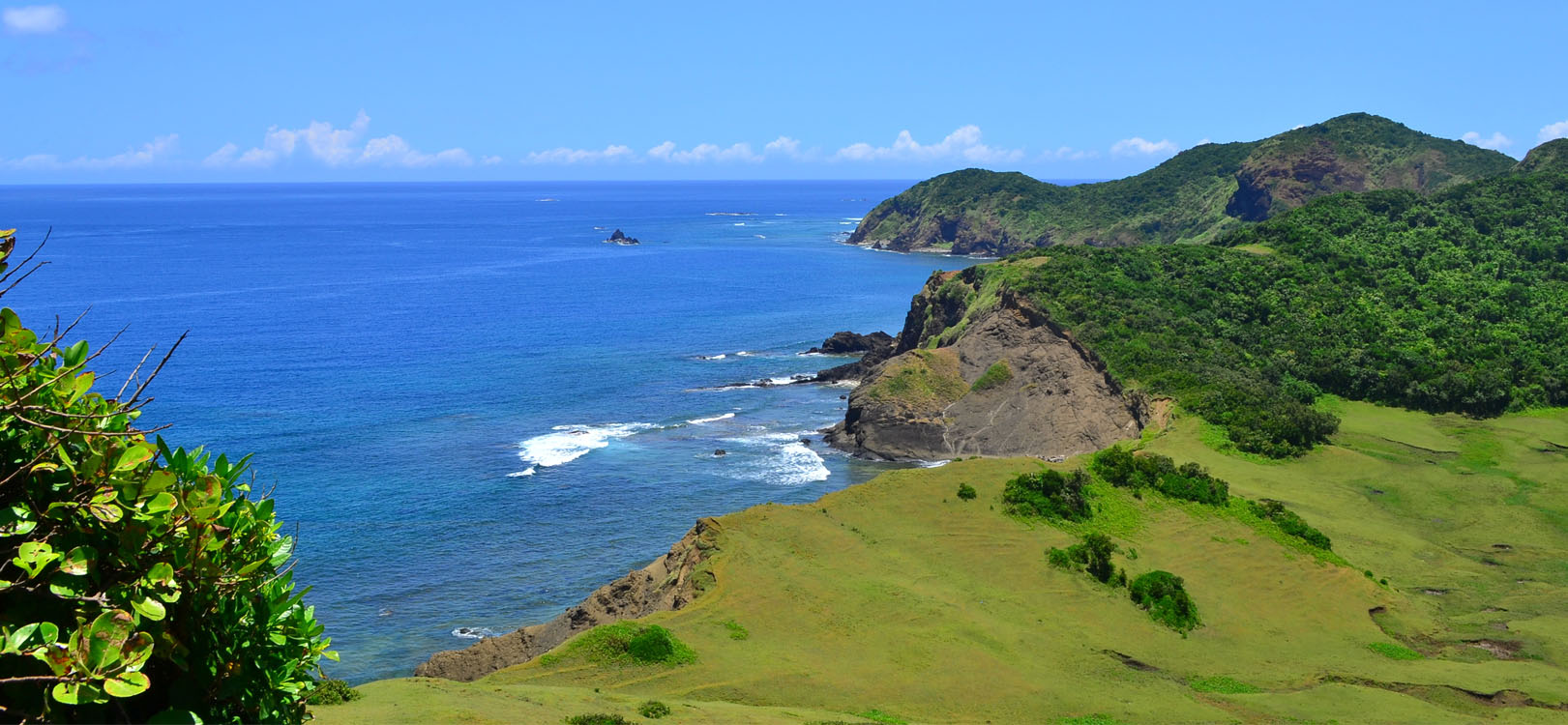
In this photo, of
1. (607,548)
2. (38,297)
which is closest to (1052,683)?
(607,548)

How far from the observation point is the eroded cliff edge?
7050cm

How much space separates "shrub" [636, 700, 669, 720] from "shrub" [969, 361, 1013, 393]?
52.1m

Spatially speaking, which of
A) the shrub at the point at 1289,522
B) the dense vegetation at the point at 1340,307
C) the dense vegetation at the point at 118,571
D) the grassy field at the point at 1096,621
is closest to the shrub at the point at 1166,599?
the grassy field at the point at 1096,621

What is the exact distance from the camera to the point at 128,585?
834 centimetres

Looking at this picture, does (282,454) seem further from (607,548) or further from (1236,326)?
(1236,326)

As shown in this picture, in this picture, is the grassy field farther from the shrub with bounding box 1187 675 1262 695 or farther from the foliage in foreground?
the foliage in foreground

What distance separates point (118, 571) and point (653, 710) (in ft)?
68.4

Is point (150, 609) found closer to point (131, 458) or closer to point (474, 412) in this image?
point (131, 458)

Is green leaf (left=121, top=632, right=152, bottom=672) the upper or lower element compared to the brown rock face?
upper

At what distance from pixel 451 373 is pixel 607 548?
45.8m

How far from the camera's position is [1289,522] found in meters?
47.3

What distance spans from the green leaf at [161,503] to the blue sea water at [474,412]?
3.42 ft

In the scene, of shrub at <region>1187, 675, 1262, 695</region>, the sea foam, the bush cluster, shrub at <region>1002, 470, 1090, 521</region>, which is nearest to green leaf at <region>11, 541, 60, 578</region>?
shrub at <region>1187, 675, 1262, 695</region>

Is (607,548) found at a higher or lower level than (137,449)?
lower
